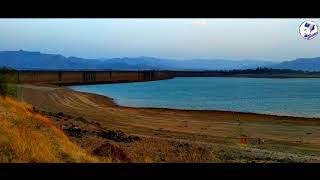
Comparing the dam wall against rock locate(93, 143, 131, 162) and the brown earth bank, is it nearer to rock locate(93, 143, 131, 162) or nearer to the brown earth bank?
the brown earth bank

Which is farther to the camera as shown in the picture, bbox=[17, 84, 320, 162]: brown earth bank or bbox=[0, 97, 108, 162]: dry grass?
bbox=[17, 84, 320, 162]: brown earth bank

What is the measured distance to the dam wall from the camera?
12606 centimetres

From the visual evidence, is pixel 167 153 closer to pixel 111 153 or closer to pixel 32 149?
pixel 111 153

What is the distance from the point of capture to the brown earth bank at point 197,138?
17734 mm

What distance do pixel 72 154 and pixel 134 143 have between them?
8630mm

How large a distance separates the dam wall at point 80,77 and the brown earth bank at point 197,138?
85.3m

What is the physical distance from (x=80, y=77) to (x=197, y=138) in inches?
5456

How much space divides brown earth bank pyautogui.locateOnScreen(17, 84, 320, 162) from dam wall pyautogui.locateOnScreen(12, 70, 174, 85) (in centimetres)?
8530

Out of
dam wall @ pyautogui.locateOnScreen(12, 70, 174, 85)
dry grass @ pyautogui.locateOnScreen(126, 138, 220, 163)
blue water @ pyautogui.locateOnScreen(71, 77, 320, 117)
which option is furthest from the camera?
dam wall @ pyautogui.locateOnScreen(12, 70, 174, 85)

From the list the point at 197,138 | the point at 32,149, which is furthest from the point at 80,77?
the point at 32,149

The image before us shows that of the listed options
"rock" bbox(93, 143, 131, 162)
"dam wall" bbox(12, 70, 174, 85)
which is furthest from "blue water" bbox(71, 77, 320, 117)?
"rock" bbox(93, 143, 131, 162)
